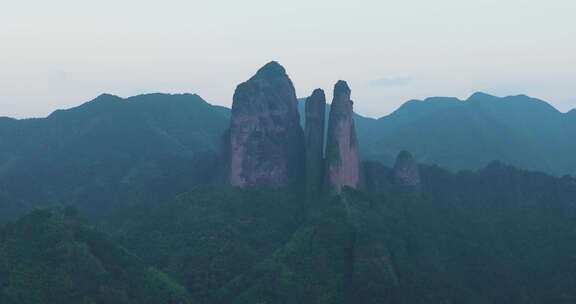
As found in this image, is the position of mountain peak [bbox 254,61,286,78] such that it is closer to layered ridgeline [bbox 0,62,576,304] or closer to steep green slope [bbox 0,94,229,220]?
layered ridgeline [bbox 0,62,576,304]

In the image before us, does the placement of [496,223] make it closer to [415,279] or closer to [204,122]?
[415,279]

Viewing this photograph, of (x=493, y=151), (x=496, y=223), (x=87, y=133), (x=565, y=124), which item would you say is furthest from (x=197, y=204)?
(x=565, y=124)

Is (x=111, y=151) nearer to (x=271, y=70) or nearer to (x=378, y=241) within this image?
(x=271, y=70)

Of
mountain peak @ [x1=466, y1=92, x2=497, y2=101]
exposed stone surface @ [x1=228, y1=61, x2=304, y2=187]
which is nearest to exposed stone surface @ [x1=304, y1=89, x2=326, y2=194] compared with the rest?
exposed stone surface @ [x1=228, y1=61, x2=304, y2=187]

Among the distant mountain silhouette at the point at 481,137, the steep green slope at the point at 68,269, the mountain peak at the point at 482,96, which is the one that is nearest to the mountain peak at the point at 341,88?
the steep green slope at the point at 68,269

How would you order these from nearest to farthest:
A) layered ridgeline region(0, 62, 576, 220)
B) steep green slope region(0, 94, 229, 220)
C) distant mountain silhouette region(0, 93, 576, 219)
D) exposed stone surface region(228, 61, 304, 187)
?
exposed stone surface region(228, 61, 304, 187)
steep green slope region(0, 94, 229, 220)
layered ridgeline region(0, 62, 576, 220)
distant mountain silhouette region(0, 93, 576, 219)

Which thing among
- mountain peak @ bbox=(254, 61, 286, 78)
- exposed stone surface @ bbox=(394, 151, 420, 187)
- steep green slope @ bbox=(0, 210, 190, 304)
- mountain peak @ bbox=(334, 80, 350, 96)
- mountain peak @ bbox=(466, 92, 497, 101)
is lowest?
steep green slope @ bbox=(0, 210, 190, 304)

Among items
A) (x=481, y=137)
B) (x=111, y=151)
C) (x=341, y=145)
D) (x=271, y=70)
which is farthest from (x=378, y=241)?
(x=481, y=137)
